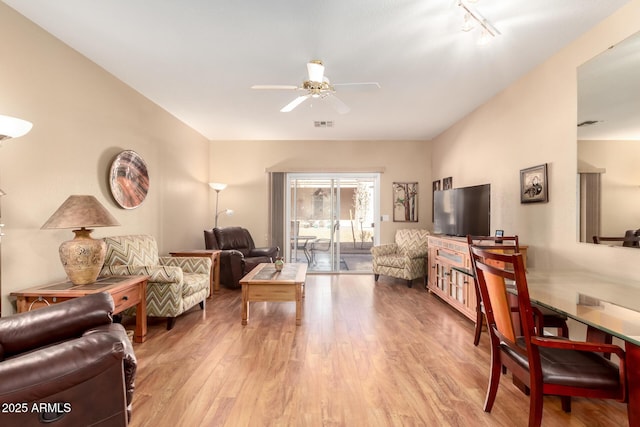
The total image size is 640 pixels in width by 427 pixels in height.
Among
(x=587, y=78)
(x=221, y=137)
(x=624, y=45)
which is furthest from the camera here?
(x=221, y=137)

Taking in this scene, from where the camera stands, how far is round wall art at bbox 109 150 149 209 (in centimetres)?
329

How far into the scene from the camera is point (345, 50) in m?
2.68

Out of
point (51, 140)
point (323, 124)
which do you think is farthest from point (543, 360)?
point (323, 124)

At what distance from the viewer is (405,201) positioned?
5965 mm

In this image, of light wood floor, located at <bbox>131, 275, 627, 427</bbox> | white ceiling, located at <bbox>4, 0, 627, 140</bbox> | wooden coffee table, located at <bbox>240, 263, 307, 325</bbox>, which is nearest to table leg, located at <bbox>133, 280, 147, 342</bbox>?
light wood floor, located at <bbox>131, 275, 627, 427</bbox>

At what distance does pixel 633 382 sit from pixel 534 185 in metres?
2.26

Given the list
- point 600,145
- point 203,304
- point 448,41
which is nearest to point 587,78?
point 600,145

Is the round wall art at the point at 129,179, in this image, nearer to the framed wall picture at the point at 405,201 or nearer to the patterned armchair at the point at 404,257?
the patterned armchair at the point at 404,257

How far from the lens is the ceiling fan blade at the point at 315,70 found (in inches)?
101

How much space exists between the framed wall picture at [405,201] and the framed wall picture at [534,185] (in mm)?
2755

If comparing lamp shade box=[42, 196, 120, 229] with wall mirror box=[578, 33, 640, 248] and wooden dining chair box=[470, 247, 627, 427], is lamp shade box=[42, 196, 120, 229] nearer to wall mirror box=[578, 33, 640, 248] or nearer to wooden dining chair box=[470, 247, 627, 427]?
wooden dining chair box=[470, 247, 627, 427]

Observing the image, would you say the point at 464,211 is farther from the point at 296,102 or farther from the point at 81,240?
the point at 81,240

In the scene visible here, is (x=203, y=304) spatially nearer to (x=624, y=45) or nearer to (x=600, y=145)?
(x=600, y=145)

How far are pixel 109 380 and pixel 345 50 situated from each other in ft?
9.12
